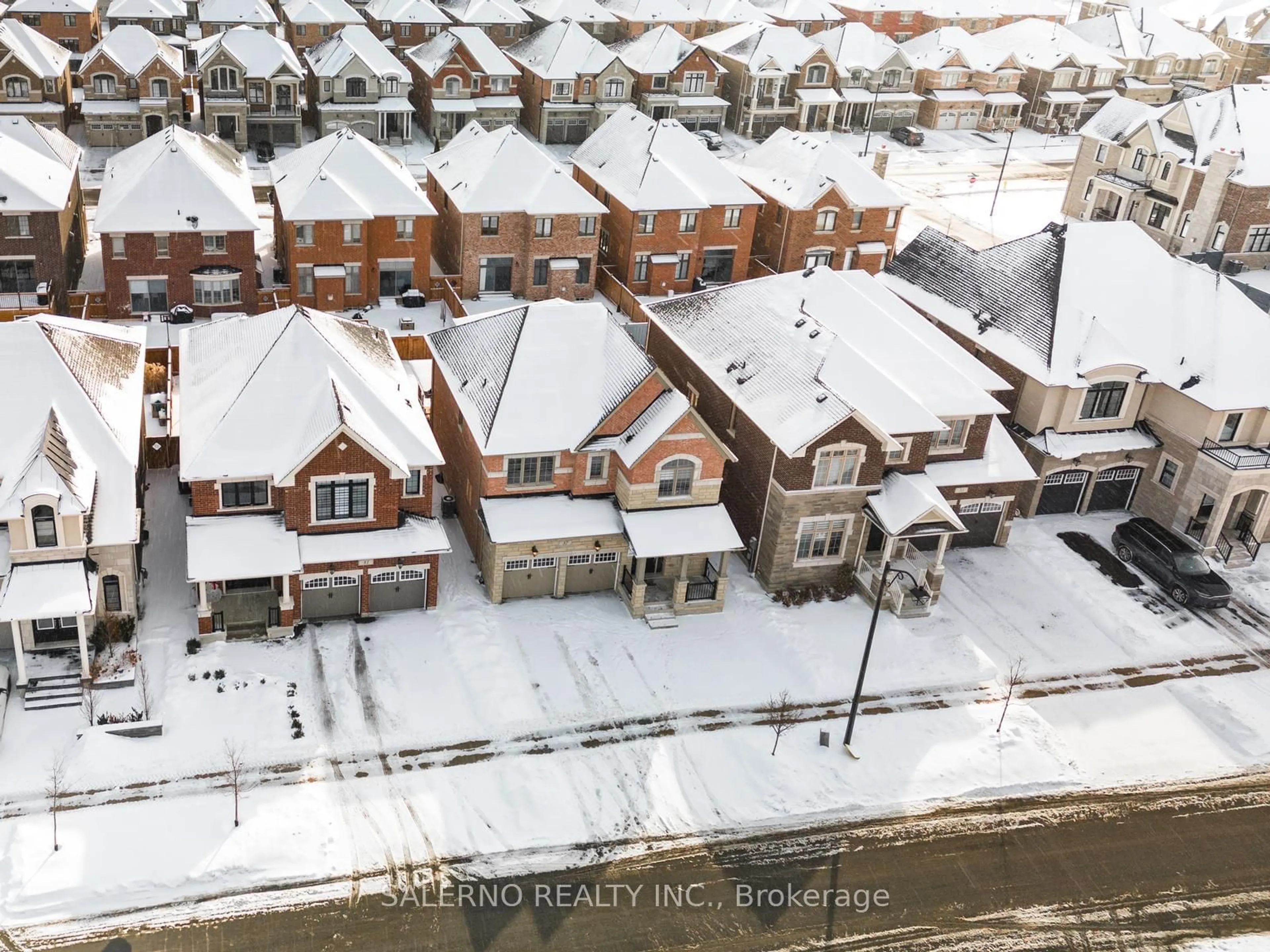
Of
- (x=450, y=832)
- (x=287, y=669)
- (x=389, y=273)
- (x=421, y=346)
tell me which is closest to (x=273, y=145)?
(x=389, y=273)

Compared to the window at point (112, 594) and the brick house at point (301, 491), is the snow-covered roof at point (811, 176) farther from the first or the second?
the window at point (112, 594)

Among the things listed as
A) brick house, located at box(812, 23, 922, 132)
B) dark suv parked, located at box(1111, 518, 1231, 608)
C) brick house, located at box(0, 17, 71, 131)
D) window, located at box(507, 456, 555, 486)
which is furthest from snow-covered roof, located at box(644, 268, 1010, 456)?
brick house, located at box(812, 23, 922, 132)

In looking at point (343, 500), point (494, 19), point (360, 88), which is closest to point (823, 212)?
point (360, 88)

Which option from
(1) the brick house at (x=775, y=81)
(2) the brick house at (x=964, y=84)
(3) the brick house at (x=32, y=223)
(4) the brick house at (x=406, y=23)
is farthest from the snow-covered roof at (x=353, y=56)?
(2) the brick house at (x=964, y=84)

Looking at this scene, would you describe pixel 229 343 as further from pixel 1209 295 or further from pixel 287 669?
pixel 1209 295

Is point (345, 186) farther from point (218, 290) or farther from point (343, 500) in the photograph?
point (343, 500)
